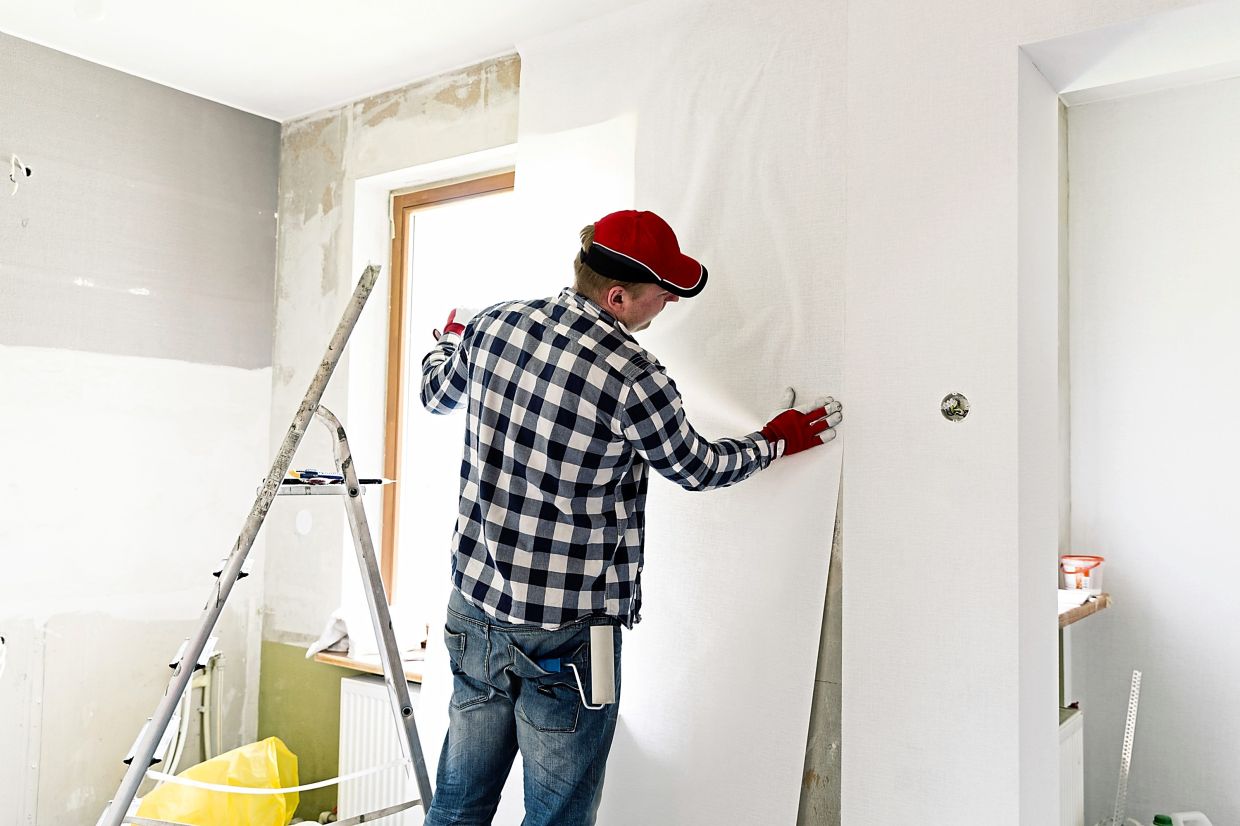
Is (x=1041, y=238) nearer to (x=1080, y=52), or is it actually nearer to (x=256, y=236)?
(x=1080, y=52)

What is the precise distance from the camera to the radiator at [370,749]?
2.85m

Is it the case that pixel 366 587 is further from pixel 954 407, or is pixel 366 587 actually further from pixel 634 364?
pixel 954 407

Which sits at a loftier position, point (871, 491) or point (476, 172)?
point (476, 172)

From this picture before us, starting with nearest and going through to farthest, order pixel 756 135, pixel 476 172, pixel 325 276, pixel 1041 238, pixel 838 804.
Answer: pixel 1041 238, pixel 838 804, pixel 756 135, pixel 476 172, pixel 325 276

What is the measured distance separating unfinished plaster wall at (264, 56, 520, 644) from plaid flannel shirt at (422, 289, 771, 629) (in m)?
1.33

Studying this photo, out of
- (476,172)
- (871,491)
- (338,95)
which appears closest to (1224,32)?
(871,491)

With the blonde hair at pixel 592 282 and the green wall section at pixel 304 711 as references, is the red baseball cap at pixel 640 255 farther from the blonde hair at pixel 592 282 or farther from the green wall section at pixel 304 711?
the green wall section at pixel 304 711

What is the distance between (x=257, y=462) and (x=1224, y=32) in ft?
10.2

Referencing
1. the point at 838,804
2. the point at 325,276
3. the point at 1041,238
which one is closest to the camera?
the point at 1041,238

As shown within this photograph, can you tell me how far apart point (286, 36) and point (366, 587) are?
1687 mm

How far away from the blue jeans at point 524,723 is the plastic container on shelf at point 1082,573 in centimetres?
160

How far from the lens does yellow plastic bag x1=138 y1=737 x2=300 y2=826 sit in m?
2.60

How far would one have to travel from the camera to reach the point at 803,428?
202 cm

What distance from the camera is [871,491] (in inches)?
78.3
